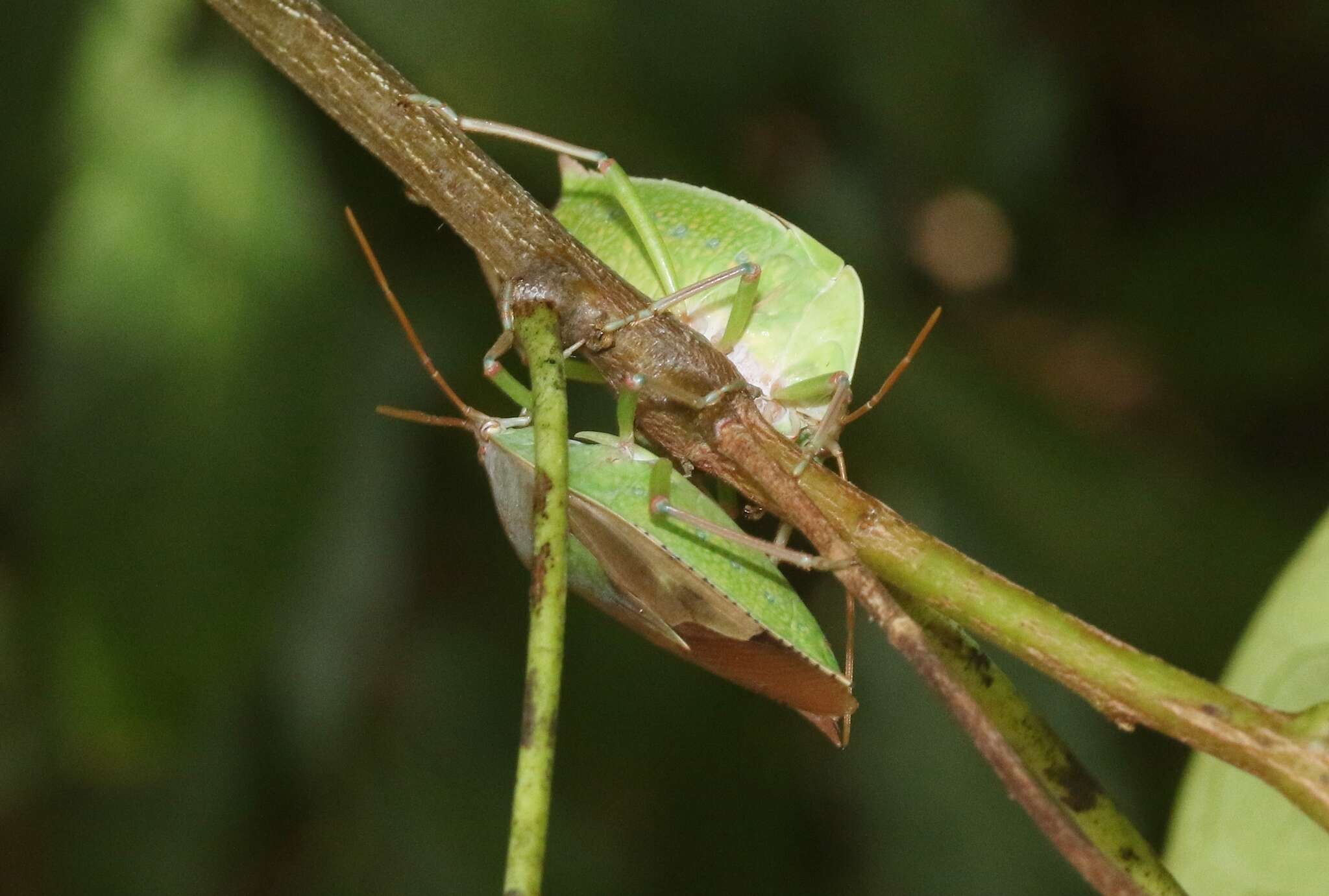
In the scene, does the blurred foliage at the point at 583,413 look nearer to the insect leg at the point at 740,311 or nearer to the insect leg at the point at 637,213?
the insect leg at the point at 637,213

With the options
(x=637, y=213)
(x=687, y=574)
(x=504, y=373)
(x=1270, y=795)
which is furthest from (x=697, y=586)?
(x=1270, y=795)

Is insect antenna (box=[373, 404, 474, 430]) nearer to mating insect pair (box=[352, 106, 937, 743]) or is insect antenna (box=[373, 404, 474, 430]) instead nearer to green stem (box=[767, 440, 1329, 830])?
mating insect pair (box=[352, 106, 937, 743])

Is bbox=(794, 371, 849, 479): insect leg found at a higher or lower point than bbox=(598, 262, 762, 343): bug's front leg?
lower

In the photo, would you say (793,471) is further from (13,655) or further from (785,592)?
(13,655)

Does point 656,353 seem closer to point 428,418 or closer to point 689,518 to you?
point 689,518

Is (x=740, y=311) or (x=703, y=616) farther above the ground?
(x=740, y=311)

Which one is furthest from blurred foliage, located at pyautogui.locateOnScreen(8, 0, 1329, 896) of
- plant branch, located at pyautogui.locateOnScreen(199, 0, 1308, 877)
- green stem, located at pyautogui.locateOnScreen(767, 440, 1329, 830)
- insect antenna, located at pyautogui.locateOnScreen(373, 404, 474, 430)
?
green stem, located at pyautogui.locateOnScreen(767, 440, 1329, 830)
